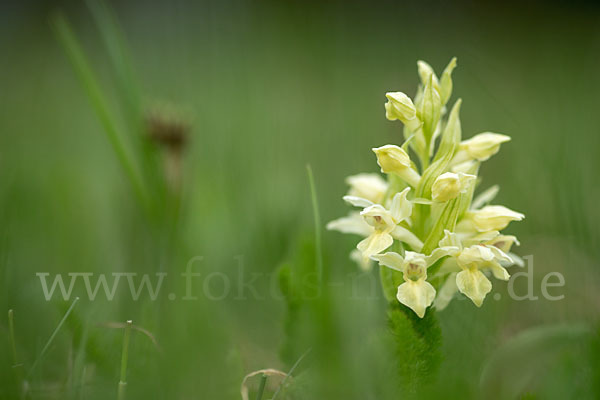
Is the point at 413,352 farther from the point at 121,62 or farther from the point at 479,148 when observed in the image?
the point at 121,62

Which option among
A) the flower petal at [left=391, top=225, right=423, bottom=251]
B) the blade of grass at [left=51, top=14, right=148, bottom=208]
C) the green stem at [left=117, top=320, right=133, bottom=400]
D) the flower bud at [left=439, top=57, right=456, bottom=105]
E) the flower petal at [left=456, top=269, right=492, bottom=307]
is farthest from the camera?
the blade of grass at [left=51, top=14, right=148, bottom=208]

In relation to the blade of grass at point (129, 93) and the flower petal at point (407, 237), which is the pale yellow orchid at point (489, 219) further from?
the blade of grass at point (129, 93)

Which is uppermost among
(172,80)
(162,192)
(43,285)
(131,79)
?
(172,80)

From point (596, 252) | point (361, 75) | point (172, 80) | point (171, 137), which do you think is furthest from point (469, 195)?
point (361, 75)

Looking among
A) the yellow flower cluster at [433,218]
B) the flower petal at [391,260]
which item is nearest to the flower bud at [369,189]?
the yellow flower cluster at [433,218]

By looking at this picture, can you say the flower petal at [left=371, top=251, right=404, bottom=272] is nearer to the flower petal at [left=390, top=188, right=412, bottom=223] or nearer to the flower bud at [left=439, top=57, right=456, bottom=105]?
the flower petal at [left=390, top=188, right=412, bottom=223]

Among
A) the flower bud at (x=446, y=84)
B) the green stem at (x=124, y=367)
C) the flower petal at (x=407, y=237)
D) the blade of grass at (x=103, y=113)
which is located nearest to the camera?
the green stem at (x=124, y=367)

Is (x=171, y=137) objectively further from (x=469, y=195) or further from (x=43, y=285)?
(x=469, y=195)

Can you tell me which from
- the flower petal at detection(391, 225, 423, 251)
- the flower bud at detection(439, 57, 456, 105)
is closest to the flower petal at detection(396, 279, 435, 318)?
the flower petal at detection(391, 225, 423, 251)
